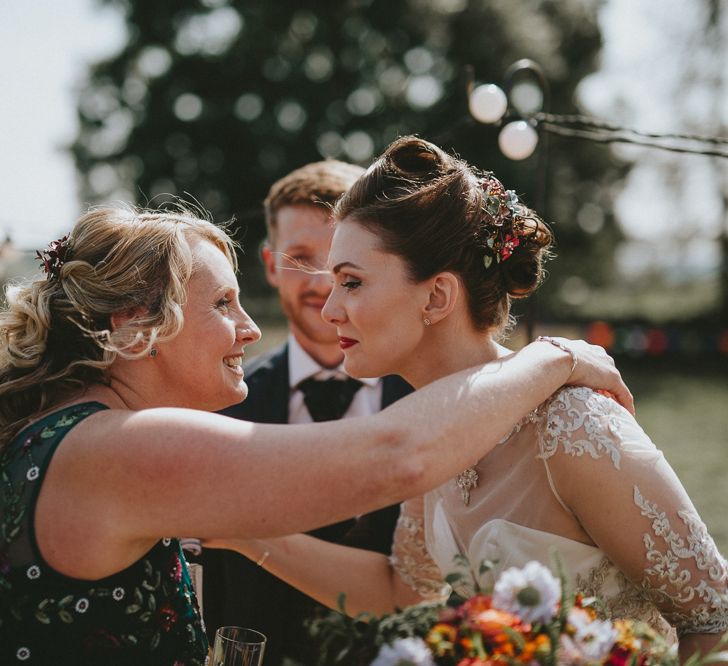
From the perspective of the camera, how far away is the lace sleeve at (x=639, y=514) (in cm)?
238

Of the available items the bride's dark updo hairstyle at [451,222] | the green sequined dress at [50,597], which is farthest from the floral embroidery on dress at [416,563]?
the green sequined dress at [50,597]

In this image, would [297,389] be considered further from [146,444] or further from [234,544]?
[146,444]

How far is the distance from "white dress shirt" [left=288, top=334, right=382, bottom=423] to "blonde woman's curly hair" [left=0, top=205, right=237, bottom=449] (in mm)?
1712

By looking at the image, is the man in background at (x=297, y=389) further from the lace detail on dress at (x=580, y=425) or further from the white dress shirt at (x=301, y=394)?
the lace detail on dress at (x=580, y=425)

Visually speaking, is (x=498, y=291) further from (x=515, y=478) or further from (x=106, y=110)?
(x=106, y=110)

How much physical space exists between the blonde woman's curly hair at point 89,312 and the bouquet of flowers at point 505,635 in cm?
114

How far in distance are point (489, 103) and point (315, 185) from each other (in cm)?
103

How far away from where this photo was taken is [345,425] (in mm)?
1930

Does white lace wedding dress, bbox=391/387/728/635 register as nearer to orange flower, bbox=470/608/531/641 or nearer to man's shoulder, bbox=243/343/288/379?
orange flower, bbox=470/608/531/641

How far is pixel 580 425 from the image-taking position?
2461 mm

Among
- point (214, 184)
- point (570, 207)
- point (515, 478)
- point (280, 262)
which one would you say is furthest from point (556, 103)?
point (515, 478)

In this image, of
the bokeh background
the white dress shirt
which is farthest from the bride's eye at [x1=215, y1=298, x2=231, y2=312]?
the bokeh background

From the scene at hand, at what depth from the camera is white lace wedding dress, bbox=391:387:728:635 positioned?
238 centimetres

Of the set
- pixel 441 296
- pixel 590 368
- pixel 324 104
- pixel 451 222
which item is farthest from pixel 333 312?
pixel 324 104
